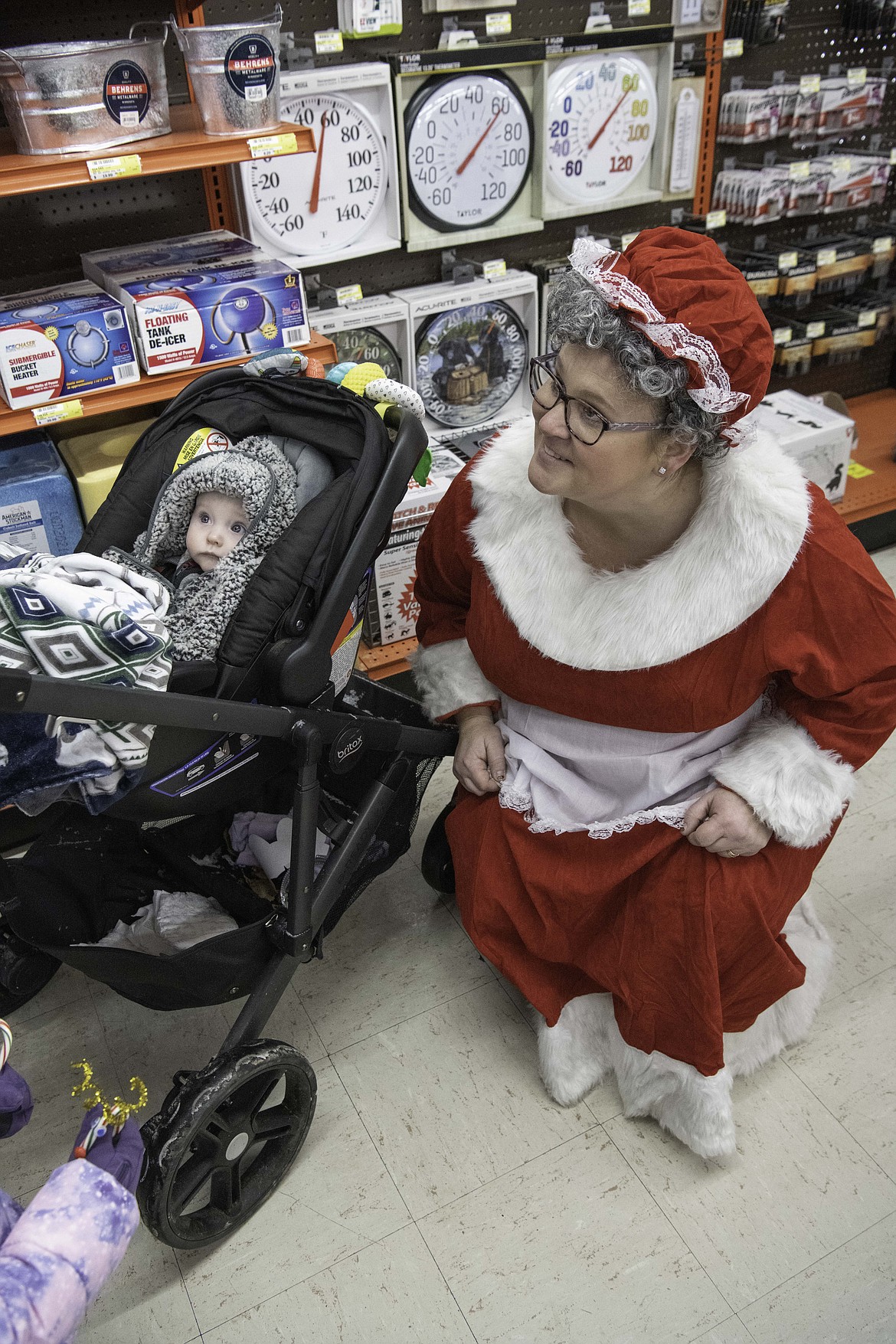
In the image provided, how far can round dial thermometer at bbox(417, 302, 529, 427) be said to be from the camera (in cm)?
269

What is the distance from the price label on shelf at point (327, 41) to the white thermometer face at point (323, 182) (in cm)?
9

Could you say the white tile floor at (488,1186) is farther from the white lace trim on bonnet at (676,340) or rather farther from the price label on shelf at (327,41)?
the price label on shelf at (327,41)

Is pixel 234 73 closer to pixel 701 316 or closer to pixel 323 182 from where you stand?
pixel 323 182

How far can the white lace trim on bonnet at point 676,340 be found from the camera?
127 centimetres

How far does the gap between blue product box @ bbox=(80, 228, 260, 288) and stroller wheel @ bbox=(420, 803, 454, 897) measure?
123 cm

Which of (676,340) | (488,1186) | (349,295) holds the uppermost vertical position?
(676,340)

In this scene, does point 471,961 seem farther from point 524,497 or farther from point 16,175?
point 16,175

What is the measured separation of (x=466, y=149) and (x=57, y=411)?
125 cm

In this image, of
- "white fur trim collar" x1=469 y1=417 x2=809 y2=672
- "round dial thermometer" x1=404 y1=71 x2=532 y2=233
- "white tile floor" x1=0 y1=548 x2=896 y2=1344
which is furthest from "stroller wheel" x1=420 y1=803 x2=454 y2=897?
"round dial thermometer" x1=404 y1=71 x2=532 y2=233

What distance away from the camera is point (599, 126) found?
269 centimetres

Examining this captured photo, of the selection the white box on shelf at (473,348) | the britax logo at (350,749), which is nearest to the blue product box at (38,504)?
the britax logo at (350,749)

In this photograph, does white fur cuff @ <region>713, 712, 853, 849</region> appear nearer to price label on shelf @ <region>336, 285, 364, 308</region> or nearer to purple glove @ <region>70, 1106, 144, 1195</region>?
purple glove @ <region>70, 1106, 144, 1195</region>

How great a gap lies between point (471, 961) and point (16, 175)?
1.62 metres

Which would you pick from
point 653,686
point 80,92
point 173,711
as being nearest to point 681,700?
point 653,686
